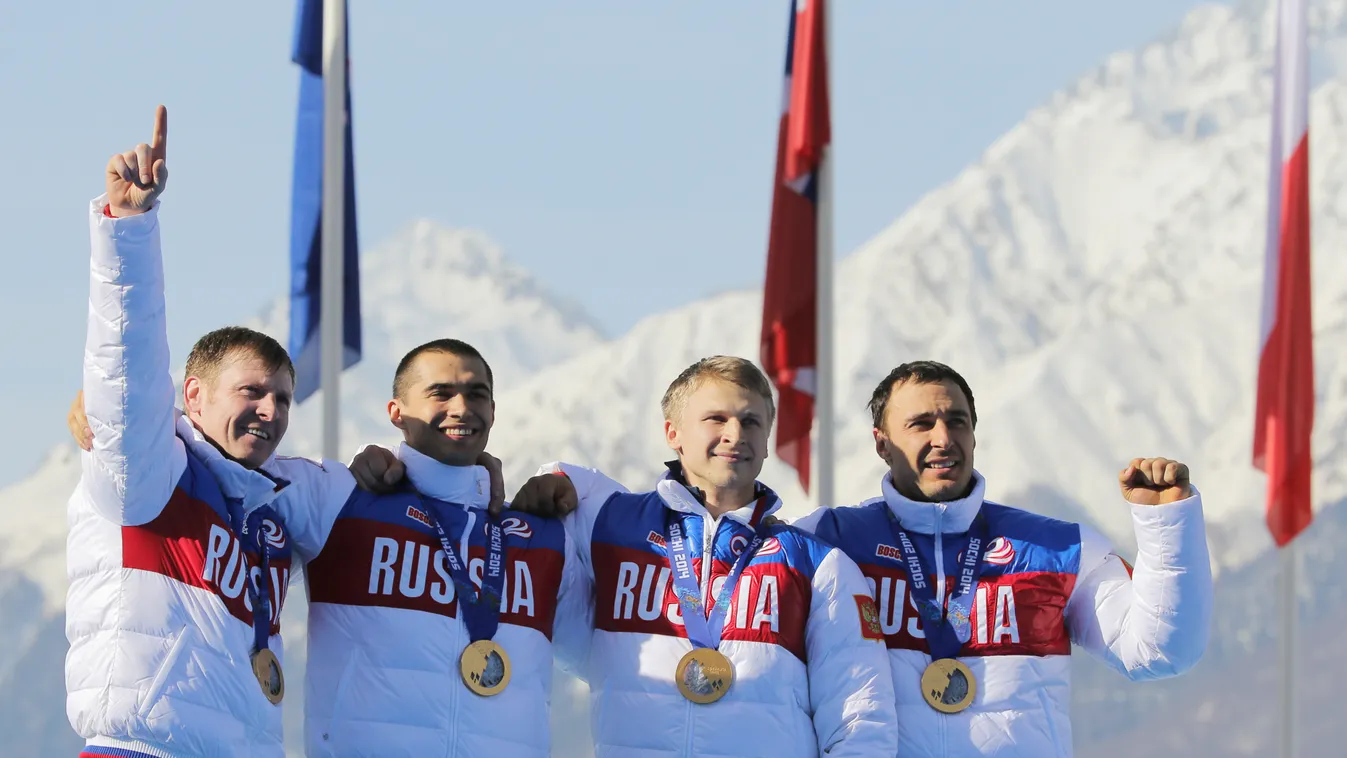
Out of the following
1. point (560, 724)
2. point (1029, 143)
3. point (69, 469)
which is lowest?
point (560, 724)

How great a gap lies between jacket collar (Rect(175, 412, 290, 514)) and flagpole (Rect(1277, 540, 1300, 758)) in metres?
7.70

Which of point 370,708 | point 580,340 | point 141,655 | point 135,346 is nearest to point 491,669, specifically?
point 370,708

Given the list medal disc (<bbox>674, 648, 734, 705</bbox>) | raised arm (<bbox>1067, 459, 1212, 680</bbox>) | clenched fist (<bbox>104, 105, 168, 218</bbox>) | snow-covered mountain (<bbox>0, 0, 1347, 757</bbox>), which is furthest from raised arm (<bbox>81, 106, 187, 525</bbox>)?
snow-covered mountain (<bbox>0, 0, 1347, 757</bbox>)

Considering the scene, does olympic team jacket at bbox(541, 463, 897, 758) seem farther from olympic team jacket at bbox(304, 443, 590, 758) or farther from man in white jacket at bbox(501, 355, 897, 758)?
olympic team jacket at bbox(304, 443, 590, 758)

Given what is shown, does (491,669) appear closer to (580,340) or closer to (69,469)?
(69,469)

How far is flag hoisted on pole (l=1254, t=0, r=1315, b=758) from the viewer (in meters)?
10.9

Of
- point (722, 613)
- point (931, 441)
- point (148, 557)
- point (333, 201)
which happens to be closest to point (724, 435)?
point (722, 613)

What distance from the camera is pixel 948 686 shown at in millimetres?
5262

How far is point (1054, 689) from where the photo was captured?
538cm

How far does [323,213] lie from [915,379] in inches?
244

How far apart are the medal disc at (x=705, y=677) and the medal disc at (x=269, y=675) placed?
40.6 inches

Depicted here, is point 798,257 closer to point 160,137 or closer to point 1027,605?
point 1027,605

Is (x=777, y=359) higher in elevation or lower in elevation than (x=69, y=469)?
lower

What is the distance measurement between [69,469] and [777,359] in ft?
477
